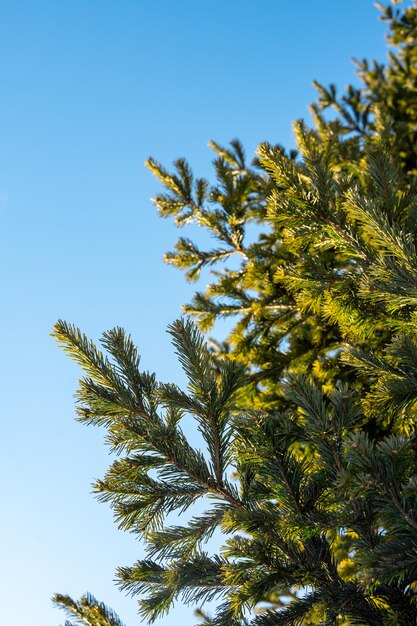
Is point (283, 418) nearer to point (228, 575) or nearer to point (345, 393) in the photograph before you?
point (345, 393)

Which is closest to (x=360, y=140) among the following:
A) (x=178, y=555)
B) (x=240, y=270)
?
(x=240, y=270)

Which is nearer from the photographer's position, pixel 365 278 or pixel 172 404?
pixel 172 404

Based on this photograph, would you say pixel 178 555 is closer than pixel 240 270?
Yes

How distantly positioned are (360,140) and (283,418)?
21.5 ft

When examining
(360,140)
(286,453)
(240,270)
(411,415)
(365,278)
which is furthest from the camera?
(360,140)

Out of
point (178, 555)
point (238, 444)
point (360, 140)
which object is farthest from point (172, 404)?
point (360, 140)

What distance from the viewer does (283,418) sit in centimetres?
236

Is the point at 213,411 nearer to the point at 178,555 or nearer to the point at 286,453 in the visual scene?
the point at 286,453

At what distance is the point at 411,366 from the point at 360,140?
6.27 meters

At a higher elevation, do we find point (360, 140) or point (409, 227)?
point (360, 140)

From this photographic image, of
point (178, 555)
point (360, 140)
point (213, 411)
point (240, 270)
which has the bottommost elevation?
point (178, 555)

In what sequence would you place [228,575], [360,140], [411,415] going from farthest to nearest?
[360,140] < [411,415] < [228,575]

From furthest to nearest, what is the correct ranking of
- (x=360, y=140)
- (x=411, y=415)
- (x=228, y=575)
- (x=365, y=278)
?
1. (x=360, y=140)
2. (x=411, y=415)
3. (x=365, y=278)
4. (x=228, y=575)

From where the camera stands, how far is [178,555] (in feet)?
8.07
